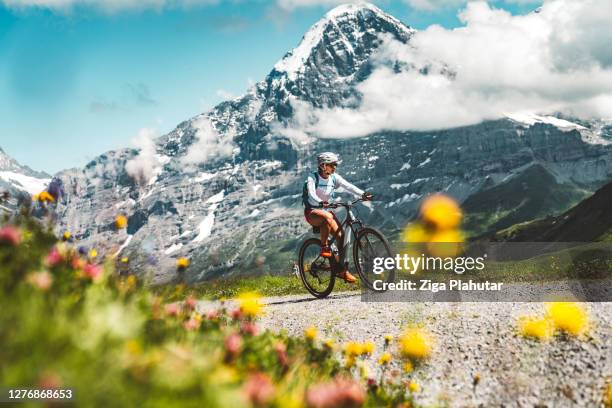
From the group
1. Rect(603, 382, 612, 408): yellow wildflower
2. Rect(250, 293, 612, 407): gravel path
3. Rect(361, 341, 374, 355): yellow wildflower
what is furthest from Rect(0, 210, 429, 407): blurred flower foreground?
Rect(603, 382, 612, 408): yellow wildflower

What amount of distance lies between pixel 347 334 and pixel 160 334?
653cm

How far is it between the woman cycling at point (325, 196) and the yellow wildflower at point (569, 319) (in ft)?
18.3

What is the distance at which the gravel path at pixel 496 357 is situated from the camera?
639cm

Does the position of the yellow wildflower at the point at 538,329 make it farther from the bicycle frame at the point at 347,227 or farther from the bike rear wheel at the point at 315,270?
the bike rear wheel at the point at 315,270

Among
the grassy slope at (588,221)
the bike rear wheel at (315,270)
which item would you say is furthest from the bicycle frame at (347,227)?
the grassy slope at (588,221)

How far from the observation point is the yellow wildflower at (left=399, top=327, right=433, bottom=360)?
7.96 m

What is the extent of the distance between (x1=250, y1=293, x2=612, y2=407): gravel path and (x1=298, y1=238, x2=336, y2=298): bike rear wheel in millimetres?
3598

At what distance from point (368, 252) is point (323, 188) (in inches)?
79.4

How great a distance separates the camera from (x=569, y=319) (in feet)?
25.5

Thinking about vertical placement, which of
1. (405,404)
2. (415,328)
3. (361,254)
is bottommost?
(405,404)

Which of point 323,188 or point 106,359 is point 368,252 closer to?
point 323,188

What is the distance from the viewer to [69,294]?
411 cm

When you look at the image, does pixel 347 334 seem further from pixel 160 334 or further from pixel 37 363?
pixel 37 363

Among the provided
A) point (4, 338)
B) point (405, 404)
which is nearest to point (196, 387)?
point (4, 338)
